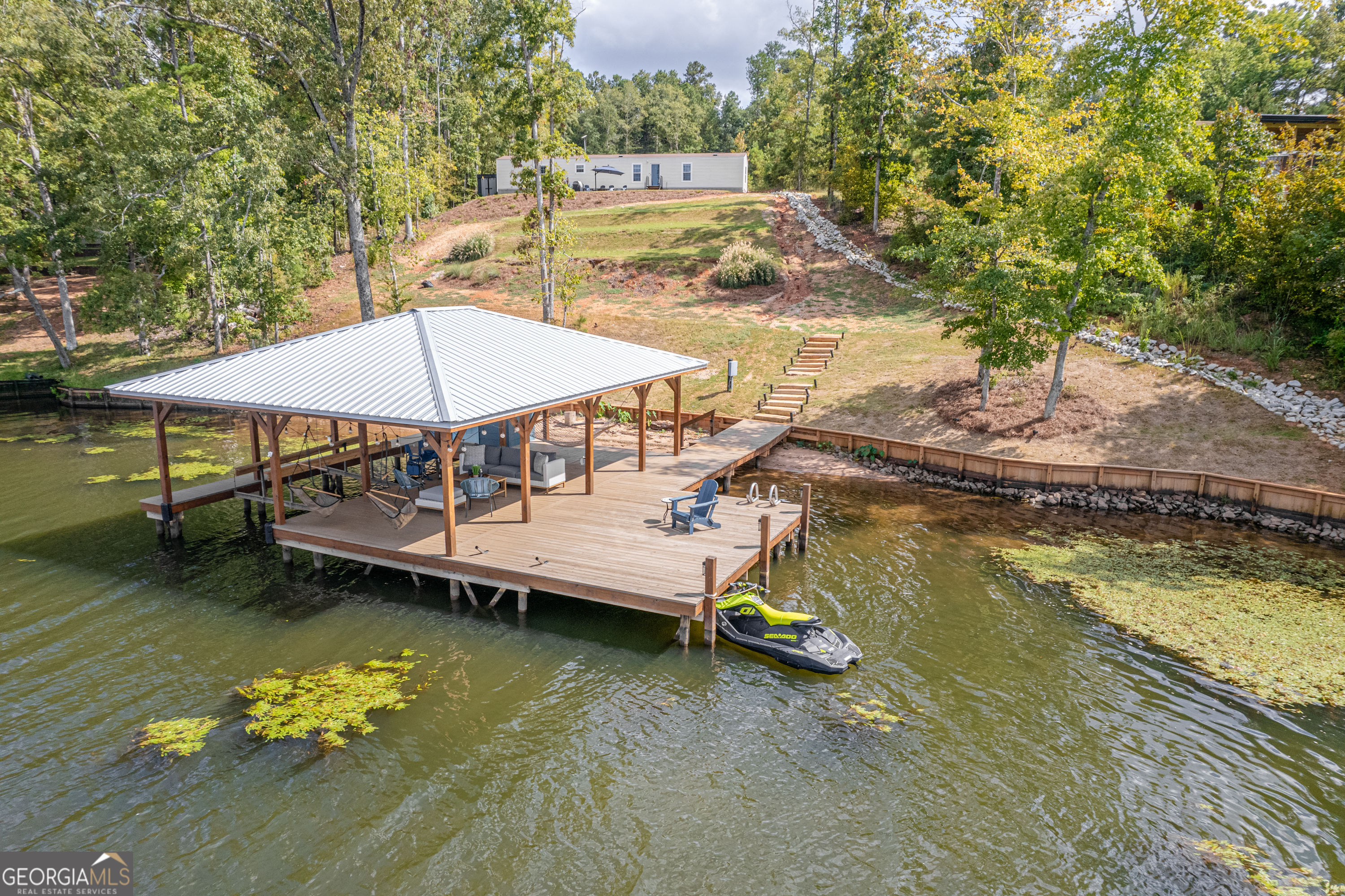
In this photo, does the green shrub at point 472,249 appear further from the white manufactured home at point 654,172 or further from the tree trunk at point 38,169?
the tree trunk at point 38,169

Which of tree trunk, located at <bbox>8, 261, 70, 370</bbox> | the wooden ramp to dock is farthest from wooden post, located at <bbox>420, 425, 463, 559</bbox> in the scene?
tree trunk, located at <bbox>8, 261, 70, 370</bbox>

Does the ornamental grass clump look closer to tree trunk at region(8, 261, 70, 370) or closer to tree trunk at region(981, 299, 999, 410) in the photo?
tree trunk at region(981, 299, 999, 410)

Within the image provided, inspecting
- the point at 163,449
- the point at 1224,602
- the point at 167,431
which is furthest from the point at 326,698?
the point at 167,431

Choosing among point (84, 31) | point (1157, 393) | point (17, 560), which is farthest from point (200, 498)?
point (84, 31)

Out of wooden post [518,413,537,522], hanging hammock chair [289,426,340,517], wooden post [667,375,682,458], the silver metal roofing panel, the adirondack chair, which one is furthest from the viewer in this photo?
wooden post [667,375,682,458]

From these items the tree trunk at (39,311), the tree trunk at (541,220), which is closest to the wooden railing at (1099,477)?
the tree trunk at (541,220)

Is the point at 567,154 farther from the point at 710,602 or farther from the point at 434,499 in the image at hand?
the point at 710,602
